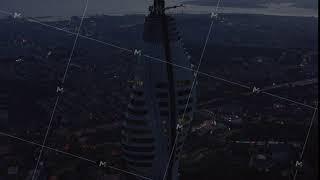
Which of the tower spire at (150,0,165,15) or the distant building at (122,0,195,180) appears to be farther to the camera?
the distant building at (122,0,195,180)

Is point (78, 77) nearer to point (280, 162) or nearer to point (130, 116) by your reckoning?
point (280, 162)

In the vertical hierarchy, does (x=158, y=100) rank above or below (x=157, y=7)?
below

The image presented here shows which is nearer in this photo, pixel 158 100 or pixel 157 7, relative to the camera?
pixel 157 7

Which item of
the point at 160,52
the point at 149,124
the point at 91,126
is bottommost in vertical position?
the point at 91,126

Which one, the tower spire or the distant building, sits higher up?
the tower spire

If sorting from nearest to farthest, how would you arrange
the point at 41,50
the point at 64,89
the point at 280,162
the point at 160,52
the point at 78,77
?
1. the point at 160,52
2. the point at 280,162
3. the point at 64,89
4. the point at 78,77
5. the point at 41,50

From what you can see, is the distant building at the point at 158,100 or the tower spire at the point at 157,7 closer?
the tower spire at the point at 157,7

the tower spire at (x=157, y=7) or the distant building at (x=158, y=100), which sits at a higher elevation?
the tower spire at (x=157, y=7)

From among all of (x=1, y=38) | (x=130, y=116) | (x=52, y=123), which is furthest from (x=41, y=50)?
(x=130, y=116)
